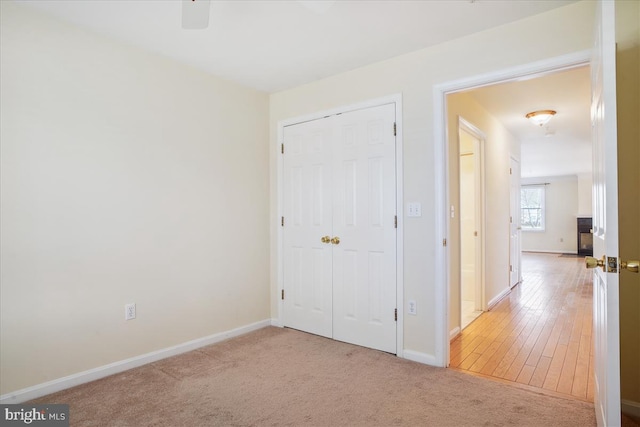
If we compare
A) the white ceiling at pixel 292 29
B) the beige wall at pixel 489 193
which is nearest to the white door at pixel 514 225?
the beige wall at pixel 489 193

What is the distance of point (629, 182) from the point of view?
2.00 metres

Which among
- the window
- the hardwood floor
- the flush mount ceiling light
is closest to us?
the hardwood floor

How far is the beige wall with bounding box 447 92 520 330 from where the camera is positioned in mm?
3340

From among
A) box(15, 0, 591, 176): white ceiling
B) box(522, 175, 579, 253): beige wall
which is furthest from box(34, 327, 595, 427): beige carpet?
box(522, 175, 579, 253): beige wall

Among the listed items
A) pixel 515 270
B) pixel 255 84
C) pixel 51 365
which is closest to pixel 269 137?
pixel 255 84

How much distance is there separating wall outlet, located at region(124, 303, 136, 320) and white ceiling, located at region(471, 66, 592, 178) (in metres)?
3.42

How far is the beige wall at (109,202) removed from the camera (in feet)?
7.09

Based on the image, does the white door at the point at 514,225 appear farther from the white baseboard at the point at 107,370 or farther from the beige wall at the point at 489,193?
the white baseboard at the point at 107,370

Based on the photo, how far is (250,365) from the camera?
2674mm

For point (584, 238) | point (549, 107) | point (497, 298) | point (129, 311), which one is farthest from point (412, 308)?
point (584, 238)

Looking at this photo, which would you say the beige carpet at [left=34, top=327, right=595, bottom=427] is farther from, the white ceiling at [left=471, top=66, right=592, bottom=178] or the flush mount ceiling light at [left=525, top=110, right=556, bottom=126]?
the flush mount ceiling light at [left=525, top=110, right=556, bottom=126]

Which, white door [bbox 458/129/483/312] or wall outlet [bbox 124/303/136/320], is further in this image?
white door [bbox 458/129/483/312]

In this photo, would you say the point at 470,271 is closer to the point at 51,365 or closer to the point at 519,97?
the point at 519,97

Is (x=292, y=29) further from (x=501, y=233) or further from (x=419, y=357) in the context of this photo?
(x=501, y=233)
